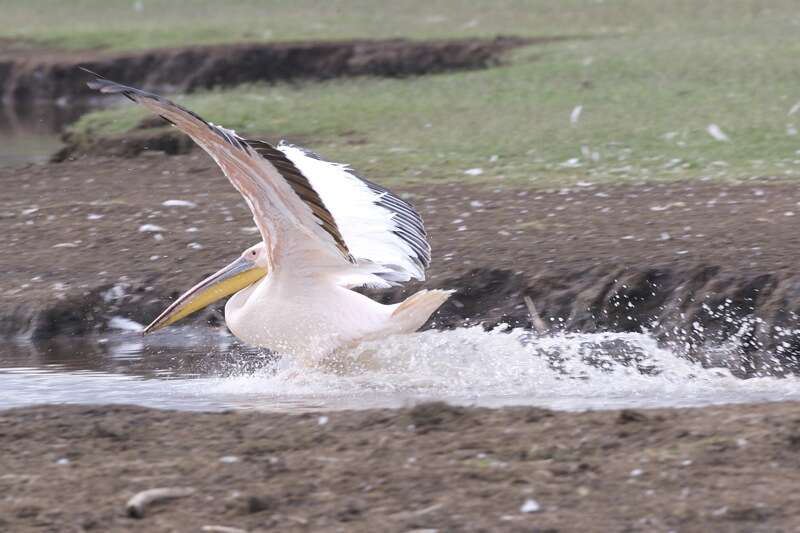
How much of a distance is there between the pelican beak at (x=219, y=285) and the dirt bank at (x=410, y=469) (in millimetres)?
1818

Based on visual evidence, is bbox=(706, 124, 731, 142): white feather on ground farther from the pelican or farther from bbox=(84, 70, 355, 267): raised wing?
Answer: bbox=(84, 70, 355, 267): raised wing

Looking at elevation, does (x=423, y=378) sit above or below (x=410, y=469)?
below

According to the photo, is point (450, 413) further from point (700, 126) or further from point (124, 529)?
point (700, 126)

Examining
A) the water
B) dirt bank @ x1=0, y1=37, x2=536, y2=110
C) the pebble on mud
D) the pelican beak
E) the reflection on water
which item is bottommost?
the water

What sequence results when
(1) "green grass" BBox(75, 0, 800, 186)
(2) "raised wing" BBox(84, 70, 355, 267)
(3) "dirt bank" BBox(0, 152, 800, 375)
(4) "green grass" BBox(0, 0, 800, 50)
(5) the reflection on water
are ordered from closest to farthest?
1. (2) "raised wing" BBox(84, 70, 355, 267)
2. (3) "dirt bank" BBox(0, 152, 800, 375)
3. (1) "green grass" BBox(75, 0, 800, 186)
4. (5) the reflection on water
5. (4) "green grass" BBox(0, 0, 800, 50)

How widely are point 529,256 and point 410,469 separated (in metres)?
3.56

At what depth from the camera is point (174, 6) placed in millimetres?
22672

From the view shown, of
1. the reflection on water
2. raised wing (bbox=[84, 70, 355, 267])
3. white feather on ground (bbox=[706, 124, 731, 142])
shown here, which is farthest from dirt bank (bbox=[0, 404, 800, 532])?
the reflection on water

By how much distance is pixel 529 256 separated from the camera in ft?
25.7

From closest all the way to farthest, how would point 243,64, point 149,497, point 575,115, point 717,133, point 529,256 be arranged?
point 149,497 → point 529,256 → point 717,133 → point 575,115 → point 243,64

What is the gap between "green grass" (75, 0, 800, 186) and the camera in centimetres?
1025

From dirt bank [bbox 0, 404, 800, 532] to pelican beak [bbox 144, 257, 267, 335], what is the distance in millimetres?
1818

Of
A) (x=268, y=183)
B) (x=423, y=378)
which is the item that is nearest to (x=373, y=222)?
(x=423, y=378)

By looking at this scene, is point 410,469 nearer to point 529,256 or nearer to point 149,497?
point 149,497
